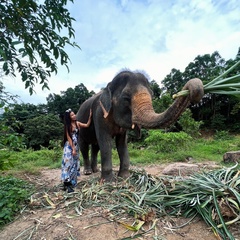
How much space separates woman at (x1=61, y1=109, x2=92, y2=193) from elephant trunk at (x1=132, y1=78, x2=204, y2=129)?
1.15m

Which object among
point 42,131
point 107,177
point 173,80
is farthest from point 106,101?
point 173,80

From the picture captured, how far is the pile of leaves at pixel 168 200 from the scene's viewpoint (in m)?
2.40

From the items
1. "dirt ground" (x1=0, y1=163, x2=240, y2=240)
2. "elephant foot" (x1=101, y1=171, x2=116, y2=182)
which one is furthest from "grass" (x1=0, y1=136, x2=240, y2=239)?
"elephant foot" (x1=101, y1=171, x2=116, y2=182)

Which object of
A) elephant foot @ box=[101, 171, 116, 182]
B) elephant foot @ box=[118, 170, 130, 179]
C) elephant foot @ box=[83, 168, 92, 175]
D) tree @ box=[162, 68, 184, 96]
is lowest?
elephant foot @ box=[83, 168, 92, 175]

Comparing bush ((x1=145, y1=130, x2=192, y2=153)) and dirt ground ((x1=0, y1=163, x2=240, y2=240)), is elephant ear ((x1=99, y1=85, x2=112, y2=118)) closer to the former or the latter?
dirt ground ((x1=0, y1=163, x2=240, y2=240))

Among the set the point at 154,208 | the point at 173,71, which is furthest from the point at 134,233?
the point at 173,71

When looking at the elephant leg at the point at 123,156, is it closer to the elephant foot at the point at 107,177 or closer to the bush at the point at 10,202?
the elephant foot at the point at 107,177

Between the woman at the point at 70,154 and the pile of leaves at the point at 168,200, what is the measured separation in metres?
0.35

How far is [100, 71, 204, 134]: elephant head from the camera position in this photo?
9.36 ft

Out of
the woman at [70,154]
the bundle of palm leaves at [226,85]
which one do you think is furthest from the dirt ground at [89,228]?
the bundle of palm leaves at [226,85]

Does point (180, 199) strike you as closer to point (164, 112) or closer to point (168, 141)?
Answer: point (164, 112)

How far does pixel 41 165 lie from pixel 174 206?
5.83 metres

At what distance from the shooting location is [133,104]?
3412 mm

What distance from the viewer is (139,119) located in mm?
3221
